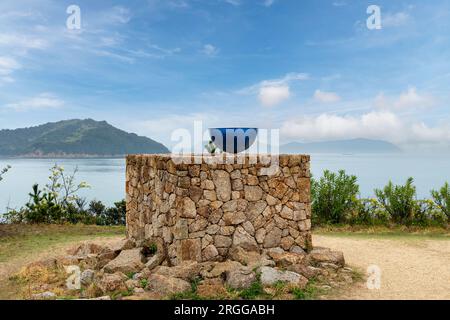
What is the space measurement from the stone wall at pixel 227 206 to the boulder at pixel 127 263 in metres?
0.41

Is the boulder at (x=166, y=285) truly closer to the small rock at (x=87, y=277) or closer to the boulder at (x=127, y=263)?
the boulder at (x=127, y=263)

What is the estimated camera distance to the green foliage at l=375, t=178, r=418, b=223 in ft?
36.4

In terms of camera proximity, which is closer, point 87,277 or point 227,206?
point 87,277

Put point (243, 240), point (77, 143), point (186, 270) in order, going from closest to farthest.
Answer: point (186, 270) → point (243, 240) → point (77, 143)

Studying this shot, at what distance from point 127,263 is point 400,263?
15.0ft

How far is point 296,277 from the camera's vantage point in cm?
559

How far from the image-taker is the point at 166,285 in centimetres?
529

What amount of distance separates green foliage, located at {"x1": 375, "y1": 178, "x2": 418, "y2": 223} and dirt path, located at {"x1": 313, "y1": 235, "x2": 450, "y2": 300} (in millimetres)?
1728

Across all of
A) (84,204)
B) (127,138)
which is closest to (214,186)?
(84,204)

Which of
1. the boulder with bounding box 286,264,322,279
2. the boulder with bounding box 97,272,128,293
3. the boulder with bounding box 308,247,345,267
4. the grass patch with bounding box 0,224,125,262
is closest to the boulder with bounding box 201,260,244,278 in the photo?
the boulder with bounding box 286,264,322,279

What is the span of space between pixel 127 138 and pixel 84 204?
31.1m

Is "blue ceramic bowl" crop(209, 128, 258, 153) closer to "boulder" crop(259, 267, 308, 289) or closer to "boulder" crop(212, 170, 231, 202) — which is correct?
"boulder" crop(212, 170, 231, 202)

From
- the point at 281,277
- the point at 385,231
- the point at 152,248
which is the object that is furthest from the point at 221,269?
the point at 385,231

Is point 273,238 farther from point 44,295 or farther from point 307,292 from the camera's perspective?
point 44,295
